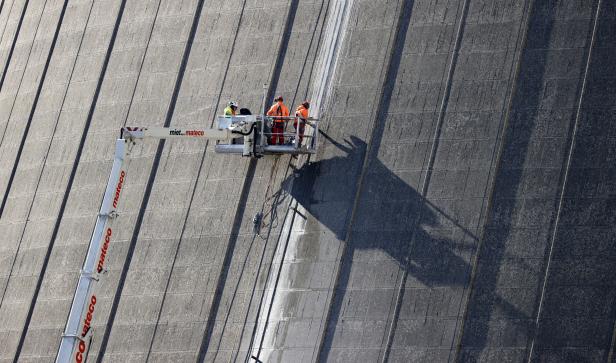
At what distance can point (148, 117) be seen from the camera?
117 ft

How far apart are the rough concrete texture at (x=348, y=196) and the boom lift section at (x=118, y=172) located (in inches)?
29.9

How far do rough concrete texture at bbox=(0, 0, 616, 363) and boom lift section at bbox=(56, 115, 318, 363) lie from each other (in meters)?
0.76

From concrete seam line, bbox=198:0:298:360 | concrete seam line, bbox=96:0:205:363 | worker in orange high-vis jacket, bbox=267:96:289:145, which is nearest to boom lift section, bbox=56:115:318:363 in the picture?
worker in orange high-vis jacket, bbox=267:96:289:145

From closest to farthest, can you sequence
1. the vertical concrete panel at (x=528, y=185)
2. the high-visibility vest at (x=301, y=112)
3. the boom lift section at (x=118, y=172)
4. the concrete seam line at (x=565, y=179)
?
the concrete seam line at (x=565, y=179) → the vertical concrete panel at (x=528, y=185) → the boom lift section at (x=118, y=172) → the high-visibility vest at (x=301, y=112)

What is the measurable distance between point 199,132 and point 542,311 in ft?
30.1

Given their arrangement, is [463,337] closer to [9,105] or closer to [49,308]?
[49,308]

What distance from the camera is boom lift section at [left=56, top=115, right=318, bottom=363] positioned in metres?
28.5

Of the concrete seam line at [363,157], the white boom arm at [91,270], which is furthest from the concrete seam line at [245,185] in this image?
the white boom arm at [91,270]

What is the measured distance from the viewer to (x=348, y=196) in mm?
31219

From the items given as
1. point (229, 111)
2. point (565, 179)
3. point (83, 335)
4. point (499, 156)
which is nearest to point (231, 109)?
point (229, 111)

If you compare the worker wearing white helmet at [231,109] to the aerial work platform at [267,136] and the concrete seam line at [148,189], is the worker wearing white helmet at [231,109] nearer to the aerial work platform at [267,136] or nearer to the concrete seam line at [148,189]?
the aerial work platform at [267,136]

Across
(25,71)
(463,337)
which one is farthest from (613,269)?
(25,71)

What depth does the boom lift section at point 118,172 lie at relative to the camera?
93.6 feet

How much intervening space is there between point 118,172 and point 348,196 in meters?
5.52
